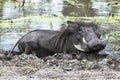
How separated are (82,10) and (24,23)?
128 inches

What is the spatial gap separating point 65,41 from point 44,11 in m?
4.85

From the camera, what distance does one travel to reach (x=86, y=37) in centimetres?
728

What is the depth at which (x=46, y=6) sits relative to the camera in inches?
551

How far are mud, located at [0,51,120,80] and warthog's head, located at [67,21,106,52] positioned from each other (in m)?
0.43

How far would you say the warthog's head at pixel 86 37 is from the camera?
697cm

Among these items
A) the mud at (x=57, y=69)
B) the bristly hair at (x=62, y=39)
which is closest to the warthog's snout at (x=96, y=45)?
the mud at (x=57, y=69)

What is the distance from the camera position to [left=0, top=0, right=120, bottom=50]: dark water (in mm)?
9259

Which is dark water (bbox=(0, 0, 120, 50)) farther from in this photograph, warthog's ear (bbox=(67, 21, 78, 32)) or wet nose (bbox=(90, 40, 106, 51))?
wet nose (bbox=(90, 40, 106, 51))

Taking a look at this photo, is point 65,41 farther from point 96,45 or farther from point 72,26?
point 96,45

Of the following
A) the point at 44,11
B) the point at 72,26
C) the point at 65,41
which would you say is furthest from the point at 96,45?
the point at 44,11

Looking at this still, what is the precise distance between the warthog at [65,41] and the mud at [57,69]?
19.5 inches

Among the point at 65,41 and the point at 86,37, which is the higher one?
the point at 86,37

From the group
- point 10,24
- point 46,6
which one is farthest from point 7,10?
point 10,24

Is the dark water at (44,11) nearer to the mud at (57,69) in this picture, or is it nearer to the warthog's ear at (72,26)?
the warthog's ear at (72,26)
